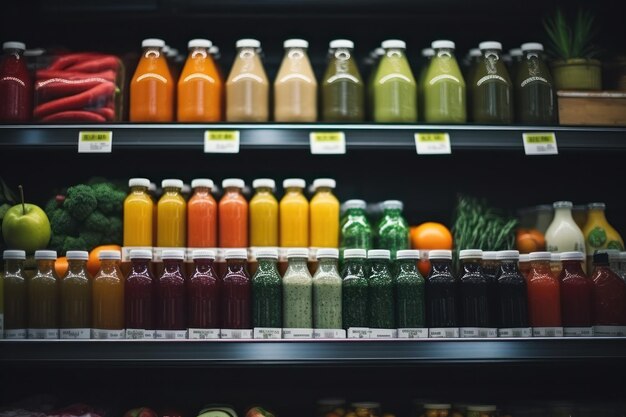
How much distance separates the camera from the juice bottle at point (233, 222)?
2539 mm

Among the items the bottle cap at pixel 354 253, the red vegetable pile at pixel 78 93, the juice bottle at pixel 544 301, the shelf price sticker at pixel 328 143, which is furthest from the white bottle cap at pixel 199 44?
the juice bottle at pixel 544 301

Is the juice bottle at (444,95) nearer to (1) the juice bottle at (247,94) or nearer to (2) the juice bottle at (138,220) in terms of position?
(1) the juice bottle at (247,94)

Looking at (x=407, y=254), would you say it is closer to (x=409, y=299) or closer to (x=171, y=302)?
(x=409, y=299)

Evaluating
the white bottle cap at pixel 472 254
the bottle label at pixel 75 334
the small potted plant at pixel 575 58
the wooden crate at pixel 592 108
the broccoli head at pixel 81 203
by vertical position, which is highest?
the small potted plant at pixel 575 58

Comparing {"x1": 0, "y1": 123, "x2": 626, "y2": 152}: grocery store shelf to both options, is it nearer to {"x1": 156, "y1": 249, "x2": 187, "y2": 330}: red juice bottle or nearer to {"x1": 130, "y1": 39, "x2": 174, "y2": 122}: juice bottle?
{"x1": 130, "y1": 39, "x2": 174, "y2": 122}: juice bottle

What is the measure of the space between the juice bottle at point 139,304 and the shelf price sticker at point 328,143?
2.19ft

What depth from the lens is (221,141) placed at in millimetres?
2488

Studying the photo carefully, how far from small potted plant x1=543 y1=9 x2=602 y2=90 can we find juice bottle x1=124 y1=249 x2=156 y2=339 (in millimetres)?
1640

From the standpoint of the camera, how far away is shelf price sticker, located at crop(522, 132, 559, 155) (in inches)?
99.7

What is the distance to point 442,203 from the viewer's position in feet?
10.5

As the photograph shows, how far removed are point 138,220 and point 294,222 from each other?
1.74ft

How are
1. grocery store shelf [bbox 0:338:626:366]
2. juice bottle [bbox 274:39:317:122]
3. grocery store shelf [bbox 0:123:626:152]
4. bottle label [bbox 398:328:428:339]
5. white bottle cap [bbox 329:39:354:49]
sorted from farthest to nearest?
white bottle cap [bbox 329:39:354:49], juice bottle [bbox 274:39:317:122], grocery store shelf [bbox 0:123:626:152], bottle label [bbox 398:328:428:339], grocery store shelf [bbox 0:338:626:366]

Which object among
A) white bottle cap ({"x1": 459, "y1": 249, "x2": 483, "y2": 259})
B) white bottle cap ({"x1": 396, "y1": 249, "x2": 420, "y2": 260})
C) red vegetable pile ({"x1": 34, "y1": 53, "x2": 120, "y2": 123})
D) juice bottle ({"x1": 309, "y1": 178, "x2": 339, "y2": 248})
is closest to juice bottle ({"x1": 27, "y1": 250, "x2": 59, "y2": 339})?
red vegetable pile ({"x1": 34, "y1": 53, "x2": 120, "y2": 123})

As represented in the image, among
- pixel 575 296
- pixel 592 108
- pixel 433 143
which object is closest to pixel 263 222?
pixel 433 143
